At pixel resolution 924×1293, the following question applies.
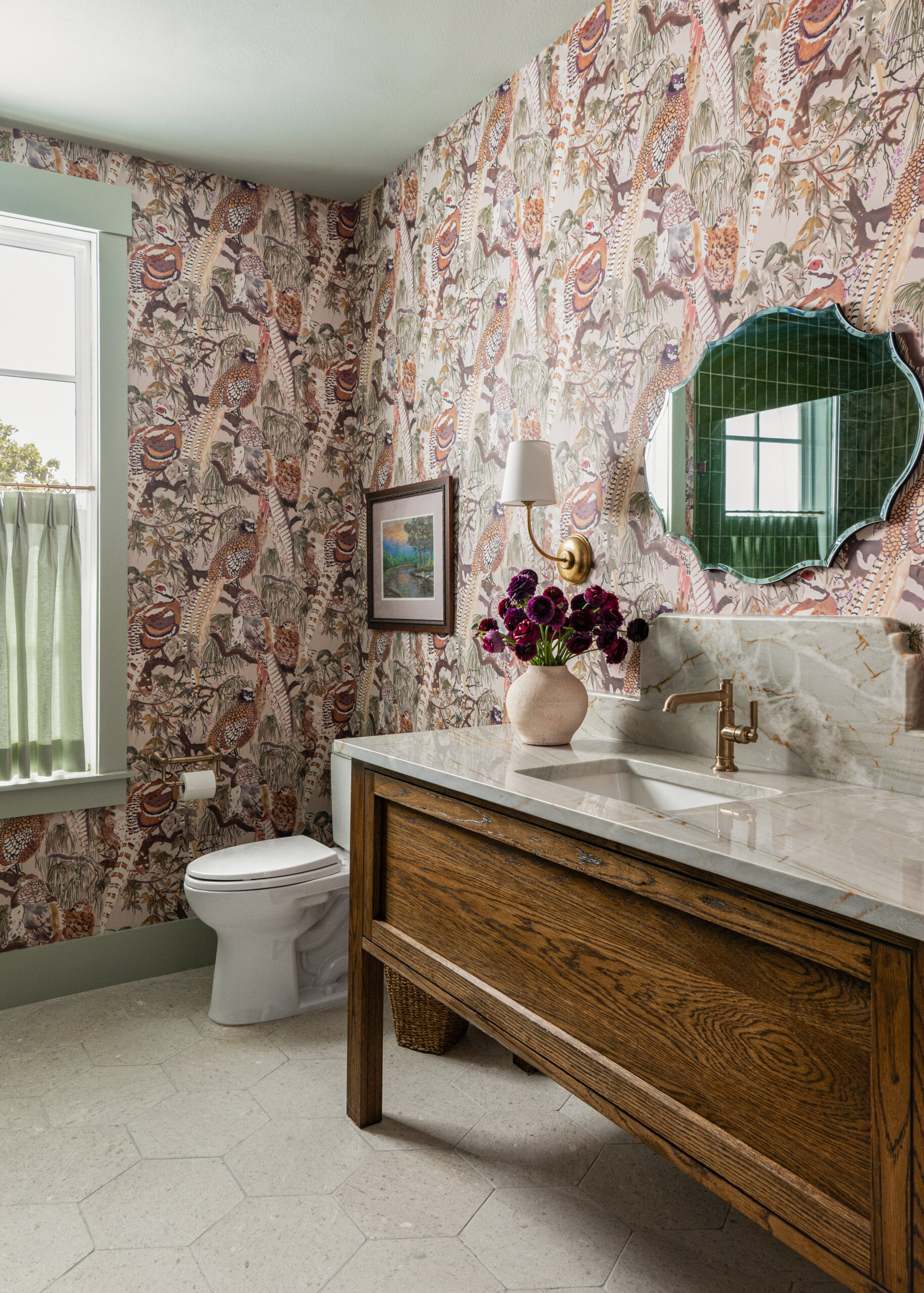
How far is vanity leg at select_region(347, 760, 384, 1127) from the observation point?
80.3 inches

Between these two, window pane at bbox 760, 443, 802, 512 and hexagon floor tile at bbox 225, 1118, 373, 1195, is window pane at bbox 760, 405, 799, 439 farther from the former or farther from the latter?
hexagon floor tile at bbox 225, 1118, 373, 1195

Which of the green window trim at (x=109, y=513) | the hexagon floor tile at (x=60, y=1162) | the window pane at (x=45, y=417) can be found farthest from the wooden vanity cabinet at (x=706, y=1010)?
the window pane at (x=45, y=417)

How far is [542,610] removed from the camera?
1.99 metres

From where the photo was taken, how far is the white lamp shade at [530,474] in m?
2.19

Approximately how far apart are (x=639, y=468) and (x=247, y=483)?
155cm

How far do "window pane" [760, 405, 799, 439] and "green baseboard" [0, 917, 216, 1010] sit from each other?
238 centimetres

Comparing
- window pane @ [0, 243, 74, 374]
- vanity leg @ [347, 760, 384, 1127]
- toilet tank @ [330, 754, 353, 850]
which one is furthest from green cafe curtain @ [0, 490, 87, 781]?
vanity leg @ [347, 760, 384, 1127]

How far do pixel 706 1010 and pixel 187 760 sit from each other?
7.15 ft

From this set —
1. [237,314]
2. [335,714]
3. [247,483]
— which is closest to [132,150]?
[237,314]

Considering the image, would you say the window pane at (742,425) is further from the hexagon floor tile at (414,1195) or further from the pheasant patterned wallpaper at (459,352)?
the hexagon floor tile at (414,1195)

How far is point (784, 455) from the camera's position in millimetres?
1736

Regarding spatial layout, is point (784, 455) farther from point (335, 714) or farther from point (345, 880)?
point (335, 714)

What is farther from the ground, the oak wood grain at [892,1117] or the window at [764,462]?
the window at [764,462]

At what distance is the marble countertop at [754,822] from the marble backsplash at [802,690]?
0.04 m
